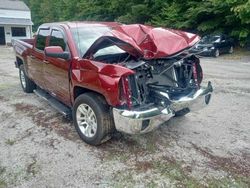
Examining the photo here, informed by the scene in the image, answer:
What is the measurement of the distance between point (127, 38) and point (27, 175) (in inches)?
86.5

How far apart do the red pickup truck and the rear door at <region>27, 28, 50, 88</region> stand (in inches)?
27.0

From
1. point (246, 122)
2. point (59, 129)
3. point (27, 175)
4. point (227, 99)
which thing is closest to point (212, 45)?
point (227, 99)

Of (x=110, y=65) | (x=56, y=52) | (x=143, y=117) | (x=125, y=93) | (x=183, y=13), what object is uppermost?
(x=183, y=13)

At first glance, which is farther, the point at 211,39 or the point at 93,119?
the point at 211,39

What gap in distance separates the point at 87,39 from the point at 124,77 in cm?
147

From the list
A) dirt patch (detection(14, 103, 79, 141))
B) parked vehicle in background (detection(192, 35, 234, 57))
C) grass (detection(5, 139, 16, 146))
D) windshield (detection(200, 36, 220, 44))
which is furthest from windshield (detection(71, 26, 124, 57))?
windshield (detection(200, 36, 220, 44))

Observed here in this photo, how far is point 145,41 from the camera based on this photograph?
388 cm

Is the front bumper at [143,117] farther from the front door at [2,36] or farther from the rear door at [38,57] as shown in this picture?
the front door at [2,36]

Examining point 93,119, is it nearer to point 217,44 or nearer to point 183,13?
point 217,44

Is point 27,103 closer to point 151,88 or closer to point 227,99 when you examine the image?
point 151,88

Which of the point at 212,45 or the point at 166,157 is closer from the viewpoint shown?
the point at 166,157

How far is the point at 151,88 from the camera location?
3.96 m

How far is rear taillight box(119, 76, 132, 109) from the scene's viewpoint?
3.53m

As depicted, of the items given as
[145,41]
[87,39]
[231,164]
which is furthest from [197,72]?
[87,39]
